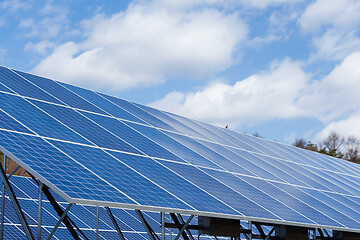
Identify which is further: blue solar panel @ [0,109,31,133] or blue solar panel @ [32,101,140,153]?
blue solar panel @ [32,101,140,153]

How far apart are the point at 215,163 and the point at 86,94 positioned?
5.62 m

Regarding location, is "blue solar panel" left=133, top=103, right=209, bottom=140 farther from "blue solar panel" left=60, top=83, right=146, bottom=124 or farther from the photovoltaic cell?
the photovoltaic cell

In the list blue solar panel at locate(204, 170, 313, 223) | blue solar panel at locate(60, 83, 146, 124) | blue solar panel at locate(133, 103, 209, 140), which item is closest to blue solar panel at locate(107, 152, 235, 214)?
blue solar panel at locate(204, 170, 313, 223)

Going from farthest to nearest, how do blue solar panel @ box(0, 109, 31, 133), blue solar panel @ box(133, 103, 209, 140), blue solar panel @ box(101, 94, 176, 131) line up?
blue solar panel @ box(133, 103, 209, 140)
blue solar panel @ box(101, 94, 176, 131)
blue solar panel @ box(0, 109, 31, 133)

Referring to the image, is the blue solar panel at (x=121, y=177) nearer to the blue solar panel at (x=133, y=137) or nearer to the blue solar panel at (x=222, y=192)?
the blue solar panel at (x=222, y=192)

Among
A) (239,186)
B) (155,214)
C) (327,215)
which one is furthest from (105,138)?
(155,214)

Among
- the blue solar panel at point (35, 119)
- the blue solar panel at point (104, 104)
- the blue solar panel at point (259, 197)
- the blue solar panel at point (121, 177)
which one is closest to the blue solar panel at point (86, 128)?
the blue solar panel at point (35, 119)

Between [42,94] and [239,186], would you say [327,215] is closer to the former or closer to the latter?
[239,186]

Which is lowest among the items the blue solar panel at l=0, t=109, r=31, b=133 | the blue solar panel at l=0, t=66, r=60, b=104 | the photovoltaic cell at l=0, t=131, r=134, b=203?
the photovoltaic cell at l=0, t=131, r=134, b=203

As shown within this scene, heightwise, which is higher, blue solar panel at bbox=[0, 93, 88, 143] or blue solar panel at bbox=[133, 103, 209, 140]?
blue solar panel at bbox=[133, 103, 209, 140]

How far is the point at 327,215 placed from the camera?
71.4 ft

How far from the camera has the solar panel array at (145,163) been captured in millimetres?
13867

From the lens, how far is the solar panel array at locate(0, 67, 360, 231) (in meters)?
13.9

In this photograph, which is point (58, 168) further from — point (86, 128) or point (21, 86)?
point (21, 86)
